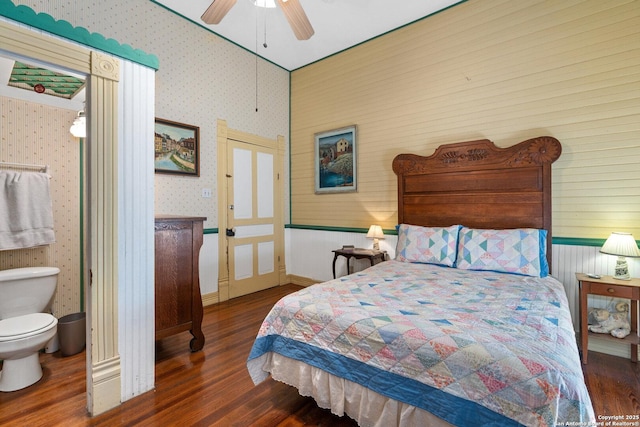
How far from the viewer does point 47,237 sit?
2.67 meters

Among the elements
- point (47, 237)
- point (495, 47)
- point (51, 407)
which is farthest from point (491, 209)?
point (47, 237)

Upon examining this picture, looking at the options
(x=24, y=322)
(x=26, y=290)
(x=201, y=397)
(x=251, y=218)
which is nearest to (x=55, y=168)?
(x=26, y=290)

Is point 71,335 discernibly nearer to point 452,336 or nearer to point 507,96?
point 452,336

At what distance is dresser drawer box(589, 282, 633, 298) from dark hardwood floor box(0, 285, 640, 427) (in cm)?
59

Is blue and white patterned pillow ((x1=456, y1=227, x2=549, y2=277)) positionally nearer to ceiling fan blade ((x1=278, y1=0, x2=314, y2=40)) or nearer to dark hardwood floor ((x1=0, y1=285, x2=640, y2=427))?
dark hardwood floor ((x1=0, y1=285, x2=640, y2=427))

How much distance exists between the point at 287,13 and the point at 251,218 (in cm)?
271

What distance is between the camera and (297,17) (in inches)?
102

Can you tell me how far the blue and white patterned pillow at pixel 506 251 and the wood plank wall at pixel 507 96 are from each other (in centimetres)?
48

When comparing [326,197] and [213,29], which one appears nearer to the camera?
[213,29]

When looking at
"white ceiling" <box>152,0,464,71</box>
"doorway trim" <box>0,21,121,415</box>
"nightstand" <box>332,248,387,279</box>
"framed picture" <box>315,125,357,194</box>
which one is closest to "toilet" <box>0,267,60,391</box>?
"doorway trim" <box>0,21,121,415</box>

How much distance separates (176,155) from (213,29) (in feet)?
5.65

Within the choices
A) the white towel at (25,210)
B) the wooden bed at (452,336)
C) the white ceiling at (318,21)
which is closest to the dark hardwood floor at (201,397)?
the wooden bed at (452,336)

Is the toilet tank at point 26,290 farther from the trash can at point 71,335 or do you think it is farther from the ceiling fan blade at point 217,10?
the ceiling fan blade at point 217,10

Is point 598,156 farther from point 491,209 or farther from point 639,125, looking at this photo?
point 491,209
